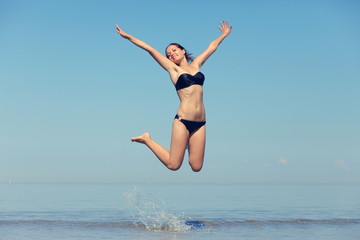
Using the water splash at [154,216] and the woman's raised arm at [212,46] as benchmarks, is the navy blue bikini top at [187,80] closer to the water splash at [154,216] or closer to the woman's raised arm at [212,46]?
the woman's raised arm at [212,46]

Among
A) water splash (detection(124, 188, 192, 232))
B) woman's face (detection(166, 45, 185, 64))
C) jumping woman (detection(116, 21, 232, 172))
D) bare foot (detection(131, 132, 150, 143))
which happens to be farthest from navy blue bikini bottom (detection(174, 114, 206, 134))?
water splash (detection(124, 188, 192, 232))

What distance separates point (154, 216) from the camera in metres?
12.7

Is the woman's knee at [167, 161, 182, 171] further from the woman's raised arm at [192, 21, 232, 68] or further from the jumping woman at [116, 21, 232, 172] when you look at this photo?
the woman's raised arm at [192, 21, 232, 68]

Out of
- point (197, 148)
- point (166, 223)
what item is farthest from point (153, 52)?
point (166, 223)

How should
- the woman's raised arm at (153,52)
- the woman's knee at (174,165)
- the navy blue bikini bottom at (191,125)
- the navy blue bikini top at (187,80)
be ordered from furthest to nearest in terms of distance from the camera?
the woman's knee at (174,165) → the navy blue bikini bottom at (191,125) → the navy blue bikini top at (187,80) → the woman's raised arm at (153,52)

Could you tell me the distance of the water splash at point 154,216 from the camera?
38.5 feet

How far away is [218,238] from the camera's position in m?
10.3

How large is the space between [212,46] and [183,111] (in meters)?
1.58

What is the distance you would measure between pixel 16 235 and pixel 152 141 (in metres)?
3.52

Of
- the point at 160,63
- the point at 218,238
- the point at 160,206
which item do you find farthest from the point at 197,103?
the point at 160,206

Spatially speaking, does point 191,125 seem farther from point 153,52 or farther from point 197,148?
point 153,52

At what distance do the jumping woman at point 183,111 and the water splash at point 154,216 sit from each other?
2.45m

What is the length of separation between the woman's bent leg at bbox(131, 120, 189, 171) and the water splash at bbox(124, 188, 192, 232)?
2.42m

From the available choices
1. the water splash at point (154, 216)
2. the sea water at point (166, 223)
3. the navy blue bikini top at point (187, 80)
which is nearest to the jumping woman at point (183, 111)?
the navy blue bikini top at point (187, 80)
